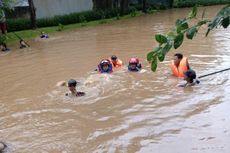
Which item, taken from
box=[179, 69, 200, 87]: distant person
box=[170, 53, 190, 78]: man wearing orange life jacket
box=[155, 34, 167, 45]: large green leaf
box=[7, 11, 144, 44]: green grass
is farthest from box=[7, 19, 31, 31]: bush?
box=[155, 34, 167, 45]: large green leaf

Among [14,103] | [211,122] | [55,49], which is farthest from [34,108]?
[55,49]

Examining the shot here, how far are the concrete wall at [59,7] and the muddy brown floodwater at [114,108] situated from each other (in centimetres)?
1506

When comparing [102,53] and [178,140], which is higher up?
[178,140]

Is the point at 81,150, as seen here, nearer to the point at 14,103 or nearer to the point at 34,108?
the point at 34,108

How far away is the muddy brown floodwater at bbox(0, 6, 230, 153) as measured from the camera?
24.2 feet

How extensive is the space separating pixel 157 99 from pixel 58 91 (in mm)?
2804

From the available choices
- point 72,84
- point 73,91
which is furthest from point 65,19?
point 72,84

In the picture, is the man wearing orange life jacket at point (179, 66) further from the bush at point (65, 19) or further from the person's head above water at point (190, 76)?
the bush at point (65, 19)

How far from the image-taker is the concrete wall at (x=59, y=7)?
30875mm

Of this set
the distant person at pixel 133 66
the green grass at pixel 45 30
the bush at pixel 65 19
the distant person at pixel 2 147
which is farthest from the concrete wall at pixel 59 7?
the distant person at pixel 2 147

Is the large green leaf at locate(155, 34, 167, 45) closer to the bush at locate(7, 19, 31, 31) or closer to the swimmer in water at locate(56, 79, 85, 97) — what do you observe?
the swimmer in water at locate(56, 79, 85, 97)

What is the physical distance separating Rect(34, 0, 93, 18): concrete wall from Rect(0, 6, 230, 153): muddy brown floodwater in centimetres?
1506

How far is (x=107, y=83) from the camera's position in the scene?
11602mm

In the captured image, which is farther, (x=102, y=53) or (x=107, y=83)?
(x=102, y=53)
